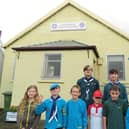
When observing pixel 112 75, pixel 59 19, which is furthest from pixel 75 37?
pixel 112 75

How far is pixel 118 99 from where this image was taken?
548 centimetres

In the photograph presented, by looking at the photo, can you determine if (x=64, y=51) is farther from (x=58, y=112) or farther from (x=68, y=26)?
(x=58, y=112)

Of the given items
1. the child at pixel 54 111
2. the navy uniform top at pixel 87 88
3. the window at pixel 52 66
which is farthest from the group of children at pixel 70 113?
the window at pixel 52 66

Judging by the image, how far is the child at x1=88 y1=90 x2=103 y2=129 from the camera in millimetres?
5547

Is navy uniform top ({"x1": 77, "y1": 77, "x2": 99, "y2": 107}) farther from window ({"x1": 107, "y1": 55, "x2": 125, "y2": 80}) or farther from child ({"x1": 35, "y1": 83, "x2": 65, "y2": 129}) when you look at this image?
window ({"x1": 107, "y1": 55, "x2": 125, "y2": 80})

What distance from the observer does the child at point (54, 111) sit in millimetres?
5348

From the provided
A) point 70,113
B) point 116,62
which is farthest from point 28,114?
point 116,62

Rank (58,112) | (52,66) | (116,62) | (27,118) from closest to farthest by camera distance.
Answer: (27,118)
(58,112)
(52,66)
(116,62)

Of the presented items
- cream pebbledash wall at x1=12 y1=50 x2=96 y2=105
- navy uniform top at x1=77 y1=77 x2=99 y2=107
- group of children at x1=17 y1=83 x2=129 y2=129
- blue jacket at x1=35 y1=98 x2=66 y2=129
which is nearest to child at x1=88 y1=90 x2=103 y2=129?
group of children at x1=17 y1=83 x2=129 y2=129

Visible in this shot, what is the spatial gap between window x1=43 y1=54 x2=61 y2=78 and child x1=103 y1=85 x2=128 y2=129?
7.63 metres

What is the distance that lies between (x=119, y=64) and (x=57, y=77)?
3.93 metres

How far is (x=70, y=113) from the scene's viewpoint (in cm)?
549

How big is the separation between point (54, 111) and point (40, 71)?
7544mm

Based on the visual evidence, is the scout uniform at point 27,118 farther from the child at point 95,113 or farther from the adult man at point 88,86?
the adult man at point 88,86
